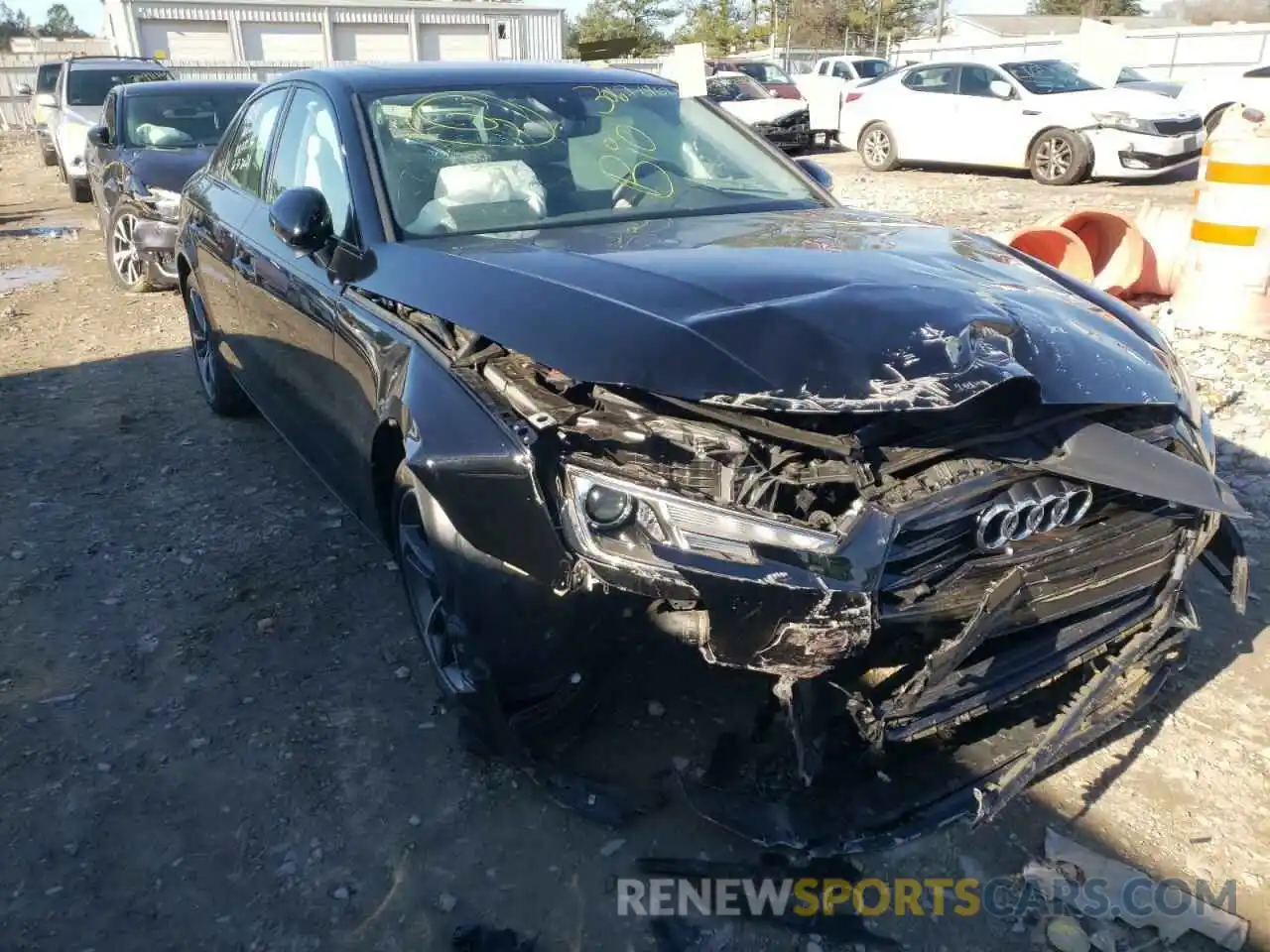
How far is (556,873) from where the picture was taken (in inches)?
94.4

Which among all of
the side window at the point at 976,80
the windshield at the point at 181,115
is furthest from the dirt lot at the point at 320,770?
the side window at the point at 976,80

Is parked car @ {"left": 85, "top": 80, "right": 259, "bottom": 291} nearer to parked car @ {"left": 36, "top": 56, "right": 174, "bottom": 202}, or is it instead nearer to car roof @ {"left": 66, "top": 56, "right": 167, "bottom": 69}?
parked car @ {"left": 36, "top": 56, "right": 174, "bottom": 202}

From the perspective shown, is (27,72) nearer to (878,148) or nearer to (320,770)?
(878,148)

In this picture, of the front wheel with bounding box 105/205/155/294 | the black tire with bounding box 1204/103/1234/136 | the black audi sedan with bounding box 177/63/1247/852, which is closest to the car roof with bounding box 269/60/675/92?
the black audi sedan with bounding box 177/63/1247/852

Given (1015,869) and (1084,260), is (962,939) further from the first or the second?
(1084,260)

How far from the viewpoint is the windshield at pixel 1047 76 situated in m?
12.4

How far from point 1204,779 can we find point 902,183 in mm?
12131

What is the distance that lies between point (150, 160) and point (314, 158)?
5659 mm

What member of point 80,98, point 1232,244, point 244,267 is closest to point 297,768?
point 244,267

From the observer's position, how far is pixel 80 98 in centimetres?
1338

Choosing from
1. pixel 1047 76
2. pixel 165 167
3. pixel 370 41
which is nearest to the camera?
pixel 165 167

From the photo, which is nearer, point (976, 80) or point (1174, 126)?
point (1174, 126)

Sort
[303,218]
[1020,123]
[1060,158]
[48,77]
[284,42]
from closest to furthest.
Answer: [303,218]
[1060,158]
[1020,123]
[48,77]
[284,42]

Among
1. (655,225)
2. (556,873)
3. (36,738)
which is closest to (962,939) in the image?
(556,873)
